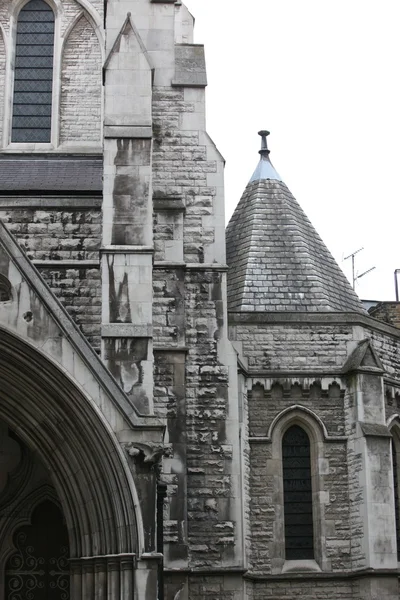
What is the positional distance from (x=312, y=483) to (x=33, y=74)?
29.9ft

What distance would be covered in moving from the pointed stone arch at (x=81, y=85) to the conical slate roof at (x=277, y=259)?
3403 mm

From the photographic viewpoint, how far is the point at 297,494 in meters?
20.8

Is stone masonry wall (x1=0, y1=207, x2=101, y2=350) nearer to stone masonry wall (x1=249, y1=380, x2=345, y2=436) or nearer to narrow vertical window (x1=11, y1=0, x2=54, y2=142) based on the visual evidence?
narrow vertical window (x1=11, y1=0, x2=54, y2=142)

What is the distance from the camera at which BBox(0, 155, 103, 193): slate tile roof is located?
1916 centimetres

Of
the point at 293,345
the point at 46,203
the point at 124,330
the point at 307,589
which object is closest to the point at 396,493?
the point at 307,589

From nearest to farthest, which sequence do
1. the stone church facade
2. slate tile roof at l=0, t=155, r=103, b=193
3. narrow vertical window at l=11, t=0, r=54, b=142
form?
1. the stone church facade
2. slate tile roof at l=0, t=155, r=103, b=193
3. narrow vertical window at l=11, t=0, r=54, b=142

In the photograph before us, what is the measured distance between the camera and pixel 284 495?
2078 centimetres

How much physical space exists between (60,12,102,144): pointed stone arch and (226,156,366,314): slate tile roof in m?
3.36

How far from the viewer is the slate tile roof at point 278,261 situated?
72.1 ft

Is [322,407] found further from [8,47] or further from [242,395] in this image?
[8,47]

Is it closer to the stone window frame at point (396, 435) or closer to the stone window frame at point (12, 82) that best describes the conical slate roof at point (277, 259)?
the stone window frame at point (396, 435)

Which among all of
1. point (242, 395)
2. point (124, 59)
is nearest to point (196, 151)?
point (124, 59)

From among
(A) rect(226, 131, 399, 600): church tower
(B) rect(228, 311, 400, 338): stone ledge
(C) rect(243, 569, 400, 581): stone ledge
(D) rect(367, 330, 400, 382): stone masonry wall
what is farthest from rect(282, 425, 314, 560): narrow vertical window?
(D) rect(367, 330, 400, 382): stone masonry wall

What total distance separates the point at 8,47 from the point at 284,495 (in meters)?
9.65
